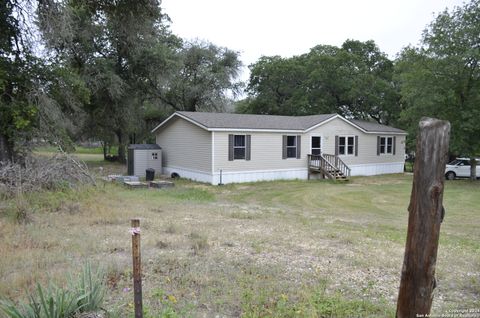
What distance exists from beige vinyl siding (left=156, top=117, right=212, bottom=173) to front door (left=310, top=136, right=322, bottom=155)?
6.39 meters

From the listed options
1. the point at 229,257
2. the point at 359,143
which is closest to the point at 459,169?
the point at 359,143

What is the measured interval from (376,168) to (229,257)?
1950 cm

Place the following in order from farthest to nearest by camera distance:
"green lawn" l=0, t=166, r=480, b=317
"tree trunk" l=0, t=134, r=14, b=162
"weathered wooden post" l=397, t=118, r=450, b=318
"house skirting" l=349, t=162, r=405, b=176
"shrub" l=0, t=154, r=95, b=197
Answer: "house skirting" l=349, t=162, r=405, b=176
"tree trunk" l=0, t=134, r=14, b=162
"shrub" l=0, t=154, r=95, b=197
"green lawn" l=0, t=166, r=480, b=317
"weathered wooden post" l=397, t=118, r=450, b=318

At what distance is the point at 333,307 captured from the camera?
3.34 meters

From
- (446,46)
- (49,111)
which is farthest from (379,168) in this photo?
(49,111)

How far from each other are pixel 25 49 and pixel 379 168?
1981 cm

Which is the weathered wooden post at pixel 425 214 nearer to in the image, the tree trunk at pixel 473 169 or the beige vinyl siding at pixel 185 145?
the beige vinyl siding at pixel 185 145

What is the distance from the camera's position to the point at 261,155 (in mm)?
17578

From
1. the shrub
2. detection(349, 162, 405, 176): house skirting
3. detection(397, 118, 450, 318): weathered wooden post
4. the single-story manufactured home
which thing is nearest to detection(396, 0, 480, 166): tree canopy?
the single-story manufactured home

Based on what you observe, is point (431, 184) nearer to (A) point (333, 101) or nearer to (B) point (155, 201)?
(B) point (155, 201)

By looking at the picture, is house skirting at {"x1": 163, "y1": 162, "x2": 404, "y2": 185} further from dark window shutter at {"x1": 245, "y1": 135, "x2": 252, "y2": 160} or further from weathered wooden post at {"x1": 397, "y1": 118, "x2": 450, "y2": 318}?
weathered wooden post at {"x1": 397, "y1": 118, "x2": 450, "y2": 318}

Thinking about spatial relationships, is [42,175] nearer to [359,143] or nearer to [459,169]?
[359,143]

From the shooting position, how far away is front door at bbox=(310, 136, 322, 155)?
19547 millimetres

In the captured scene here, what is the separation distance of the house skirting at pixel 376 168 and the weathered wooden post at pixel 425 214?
19.2 m
